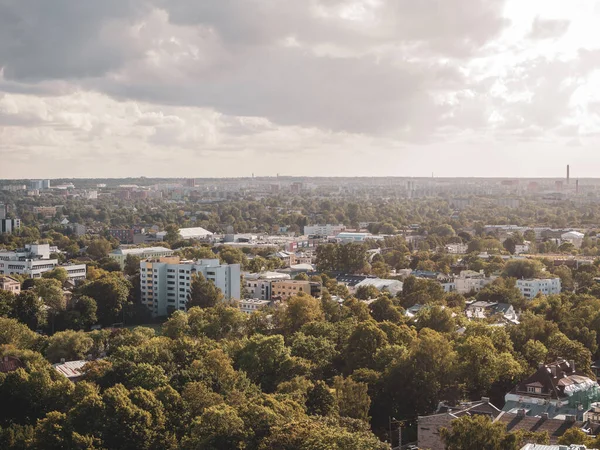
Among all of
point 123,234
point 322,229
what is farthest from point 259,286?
point 322,229

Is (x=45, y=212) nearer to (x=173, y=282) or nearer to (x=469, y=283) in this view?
(x=173, y=282)

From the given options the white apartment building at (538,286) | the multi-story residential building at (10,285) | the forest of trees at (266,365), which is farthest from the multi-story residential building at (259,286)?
the white apartment building at (538,286)

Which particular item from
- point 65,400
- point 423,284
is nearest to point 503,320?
point 423,284

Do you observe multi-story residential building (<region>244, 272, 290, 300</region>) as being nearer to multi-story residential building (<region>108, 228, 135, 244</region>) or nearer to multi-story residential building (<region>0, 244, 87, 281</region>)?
multi-story residential building (<region>0, 244, 87, 281</region>)

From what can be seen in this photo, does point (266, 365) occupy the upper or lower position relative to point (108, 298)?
upper

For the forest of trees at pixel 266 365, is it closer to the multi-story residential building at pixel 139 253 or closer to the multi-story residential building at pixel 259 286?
the multi-story residential building at pixel 259 286

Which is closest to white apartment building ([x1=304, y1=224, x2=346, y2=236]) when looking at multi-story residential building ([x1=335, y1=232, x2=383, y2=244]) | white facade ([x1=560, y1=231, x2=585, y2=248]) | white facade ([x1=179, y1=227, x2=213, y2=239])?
multi-story residential building ([x1=335, y1=232, x2=383, y2=244])
